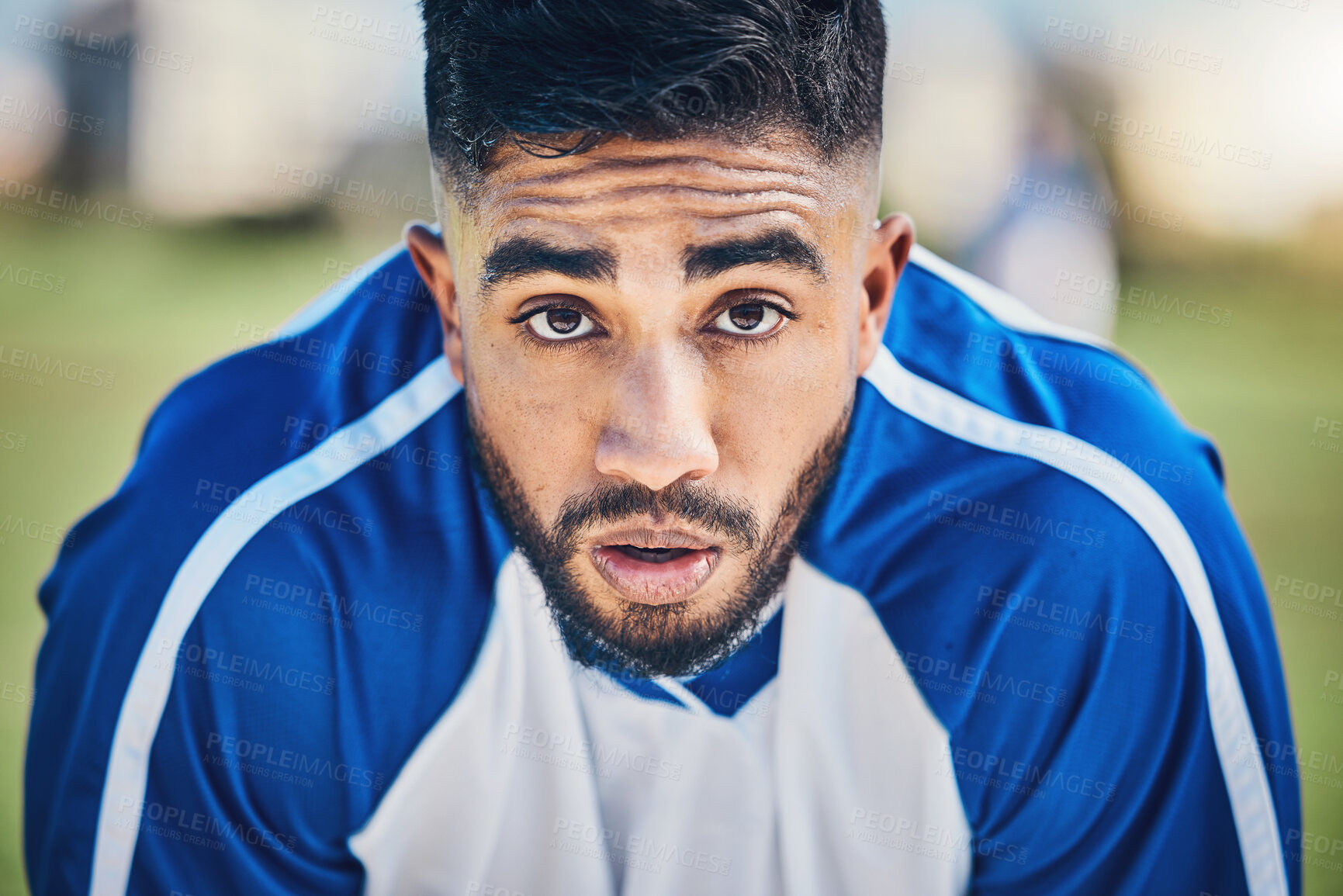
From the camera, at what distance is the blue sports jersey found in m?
1.09

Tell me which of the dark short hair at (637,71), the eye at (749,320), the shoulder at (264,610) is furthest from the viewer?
the shoulder at (264,610)

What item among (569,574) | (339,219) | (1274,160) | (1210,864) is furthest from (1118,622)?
(339,219)

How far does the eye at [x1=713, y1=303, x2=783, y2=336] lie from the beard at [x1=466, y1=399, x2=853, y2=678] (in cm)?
18

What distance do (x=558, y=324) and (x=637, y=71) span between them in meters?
0.28

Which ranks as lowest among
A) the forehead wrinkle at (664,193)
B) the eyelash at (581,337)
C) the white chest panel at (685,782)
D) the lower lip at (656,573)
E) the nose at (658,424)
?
the white chest panel at (685,782)

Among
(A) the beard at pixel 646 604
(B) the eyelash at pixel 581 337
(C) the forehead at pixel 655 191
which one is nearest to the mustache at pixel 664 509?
(A) the beard at pixel 646 604

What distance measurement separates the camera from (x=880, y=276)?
1158mm

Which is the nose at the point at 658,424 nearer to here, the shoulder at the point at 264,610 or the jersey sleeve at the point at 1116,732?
the shoulder at the point at 264,610

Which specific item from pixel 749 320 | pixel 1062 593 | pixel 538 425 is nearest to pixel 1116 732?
pixel 1062 593

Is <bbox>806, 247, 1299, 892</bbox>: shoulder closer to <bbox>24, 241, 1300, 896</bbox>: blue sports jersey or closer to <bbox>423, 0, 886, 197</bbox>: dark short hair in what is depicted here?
<bbox>24, 241, 1300, 896</bbox>: blue sports jersey

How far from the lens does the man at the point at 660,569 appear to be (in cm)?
92

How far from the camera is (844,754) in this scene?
122 cm

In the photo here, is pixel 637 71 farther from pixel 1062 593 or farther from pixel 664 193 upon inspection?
pixel 1062 593

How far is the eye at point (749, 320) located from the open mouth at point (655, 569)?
25cm
